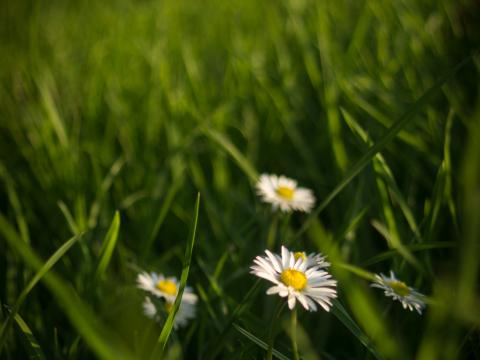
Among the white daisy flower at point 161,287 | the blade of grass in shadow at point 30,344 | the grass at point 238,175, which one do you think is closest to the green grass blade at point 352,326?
the grass at point 238,175

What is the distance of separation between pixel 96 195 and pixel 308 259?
0.56 meters

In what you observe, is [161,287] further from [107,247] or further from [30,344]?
[30,344]

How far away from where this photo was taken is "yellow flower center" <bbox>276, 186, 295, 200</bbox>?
848mm

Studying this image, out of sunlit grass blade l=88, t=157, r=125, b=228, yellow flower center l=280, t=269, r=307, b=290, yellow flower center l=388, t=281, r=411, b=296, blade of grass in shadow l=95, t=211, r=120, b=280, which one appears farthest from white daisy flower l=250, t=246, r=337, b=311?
sunlit grass blade l=88, t=157, r=125, b=228

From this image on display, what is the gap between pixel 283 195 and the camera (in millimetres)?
848

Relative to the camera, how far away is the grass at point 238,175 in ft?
2.01

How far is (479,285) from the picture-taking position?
71 centimetres

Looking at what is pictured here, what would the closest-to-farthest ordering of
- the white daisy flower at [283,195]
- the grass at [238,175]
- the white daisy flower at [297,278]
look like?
1. the white daisy flower at [297,278]
2. the grass at [238,175]
3. the white daisy flower at [283,195]

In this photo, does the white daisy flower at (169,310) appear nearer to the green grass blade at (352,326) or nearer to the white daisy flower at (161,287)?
the white daisy flower at (161,287)

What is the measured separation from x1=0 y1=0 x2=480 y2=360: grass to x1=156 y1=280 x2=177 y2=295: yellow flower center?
0.05m

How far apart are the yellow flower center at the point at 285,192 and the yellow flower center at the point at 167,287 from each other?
0.91 ft

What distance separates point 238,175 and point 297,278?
598 mm

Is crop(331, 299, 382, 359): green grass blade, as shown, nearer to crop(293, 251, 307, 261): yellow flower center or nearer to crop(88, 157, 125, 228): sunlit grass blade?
crop(293, 251, 307, 261): yellow flower center

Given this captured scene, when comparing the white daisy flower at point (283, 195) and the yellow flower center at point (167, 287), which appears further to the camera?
the white daisy flower at point (283, 195)
